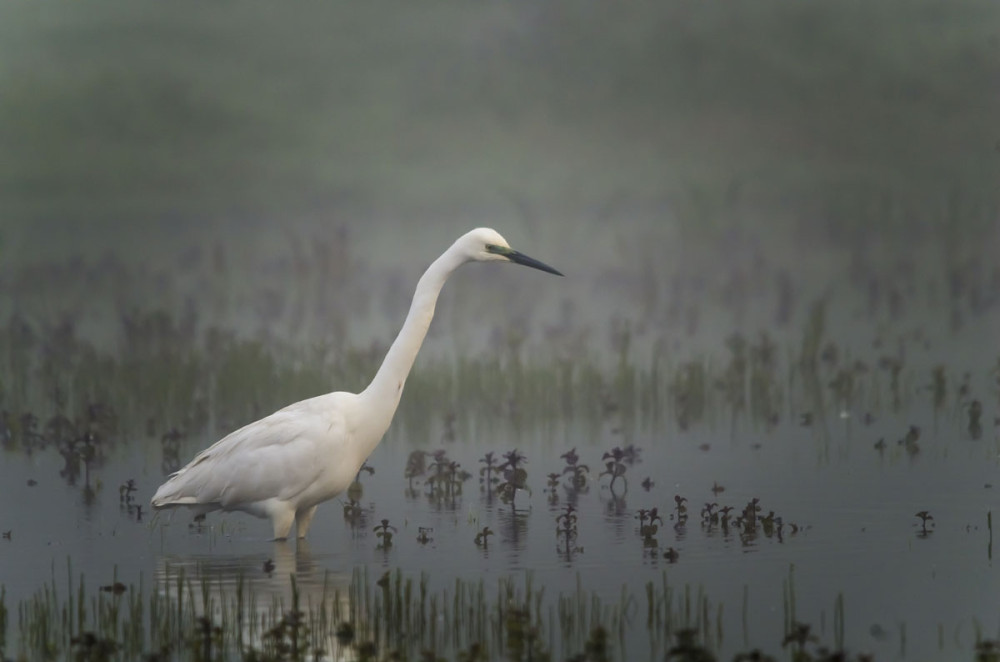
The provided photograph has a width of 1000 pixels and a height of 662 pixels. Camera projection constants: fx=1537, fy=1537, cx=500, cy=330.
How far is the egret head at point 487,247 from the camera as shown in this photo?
28.9ft

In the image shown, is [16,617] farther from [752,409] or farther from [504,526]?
[752,409]

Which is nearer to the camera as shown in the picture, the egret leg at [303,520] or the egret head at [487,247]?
the egret head at [487,247]

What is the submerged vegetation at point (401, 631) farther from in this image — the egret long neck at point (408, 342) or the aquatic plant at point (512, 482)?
the aquatic plant at point (512, 482)

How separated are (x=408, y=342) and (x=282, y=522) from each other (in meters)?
1.27

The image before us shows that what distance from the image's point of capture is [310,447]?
28.8 feet

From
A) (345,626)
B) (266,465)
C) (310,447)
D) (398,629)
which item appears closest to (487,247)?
(310,447)

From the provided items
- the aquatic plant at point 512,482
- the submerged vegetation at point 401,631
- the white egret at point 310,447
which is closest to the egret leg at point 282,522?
the white egret at point 310,447

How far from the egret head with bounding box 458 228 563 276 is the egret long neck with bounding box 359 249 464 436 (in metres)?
0.08

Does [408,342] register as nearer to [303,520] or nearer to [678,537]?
[303,520]

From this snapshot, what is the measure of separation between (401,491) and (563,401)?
14.6ft

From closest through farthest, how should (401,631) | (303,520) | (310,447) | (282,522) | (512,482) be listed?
1. (401,631)
2. (310,447)
3. (282,522)
4. (303,520)
5. (512,482)

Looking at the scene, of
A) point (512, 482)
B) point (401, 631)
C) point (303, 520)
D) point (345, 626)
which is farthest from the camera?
point (512, 482)

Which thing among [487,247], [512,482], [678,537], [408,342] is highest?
[487,247]

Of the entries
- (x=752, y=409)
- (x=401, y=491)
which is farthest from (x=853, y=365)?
(x=401, y=491)
